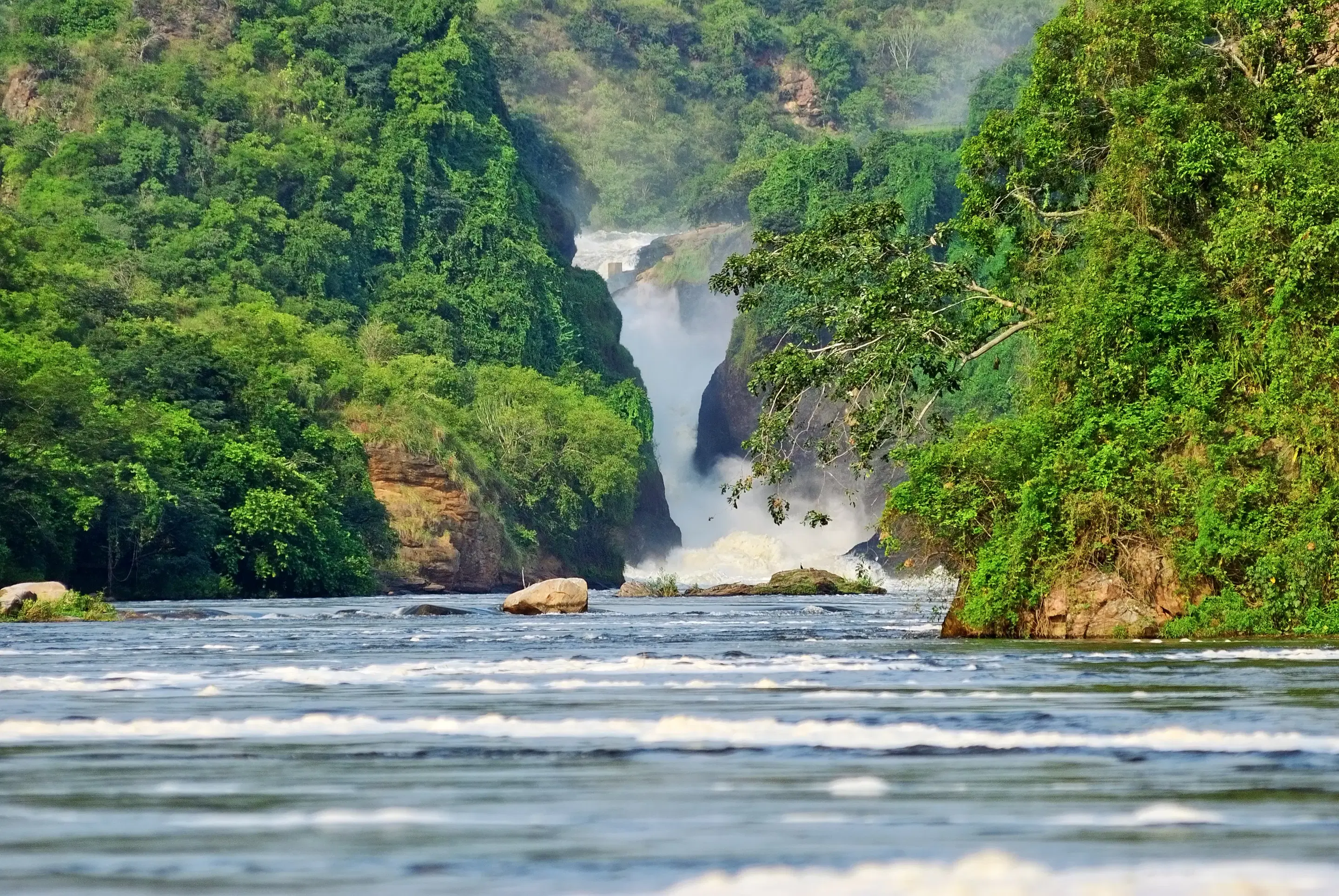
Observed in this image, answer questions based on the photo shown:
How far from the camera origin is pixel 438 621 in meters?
45.2

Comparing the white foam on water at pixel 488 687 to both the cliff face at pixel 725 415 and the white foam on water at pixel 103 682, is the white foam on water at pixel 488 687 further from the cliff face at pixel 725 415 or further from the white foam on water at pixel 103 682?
the cliff face at pixel 725 415

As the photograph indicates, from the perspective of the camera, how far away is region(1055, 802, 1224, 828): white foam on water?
9.35 metres

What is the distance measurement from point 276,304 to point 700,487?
3874 cm

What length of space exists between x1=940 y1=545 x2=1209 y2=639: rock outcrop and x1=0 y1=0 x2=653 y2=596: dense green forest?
35607mm

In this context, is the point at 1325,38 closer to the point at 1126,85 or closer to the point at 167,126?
the point at 1126,85

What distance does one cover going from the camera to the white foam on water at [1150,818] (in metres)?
9.35

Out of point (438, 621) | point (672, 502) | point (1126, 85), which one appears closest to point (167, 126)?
point (672, 502)

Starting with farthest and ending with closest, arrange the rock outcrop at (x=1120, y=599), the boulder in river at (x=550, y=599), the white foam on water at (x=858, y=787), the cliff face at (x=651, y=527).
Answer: the cliff face at (x=651, y=527) < the boulder in river at (x=550, y=599) < the rock outcrop at (x=1120, y=599) < the white foam on water at (x=858, y=787)

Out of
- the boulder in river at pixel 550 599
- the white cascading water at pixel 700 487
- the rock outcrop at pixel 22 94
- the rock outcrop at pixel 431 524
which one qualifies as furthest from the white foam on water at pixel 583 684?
the rock outcrop at pixel 22 94

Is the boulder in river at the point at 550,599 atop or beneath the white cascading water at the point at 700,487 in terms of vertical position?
beneath

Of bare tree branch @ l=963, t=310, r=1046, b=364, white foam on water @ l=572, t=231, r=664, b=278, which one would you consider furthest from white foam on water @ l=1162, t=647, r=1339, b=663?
white foam on water @ l=572, t=231, r=664, b=278

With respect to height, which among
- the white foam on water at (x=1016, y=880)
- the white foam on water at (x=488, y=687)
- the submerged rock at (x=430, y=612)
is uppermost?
the submerged rock at (x=430, y=612)

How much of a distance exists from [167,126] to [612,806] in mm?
119334

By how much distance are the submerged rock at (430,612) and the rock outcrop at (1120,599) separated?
23.3m
